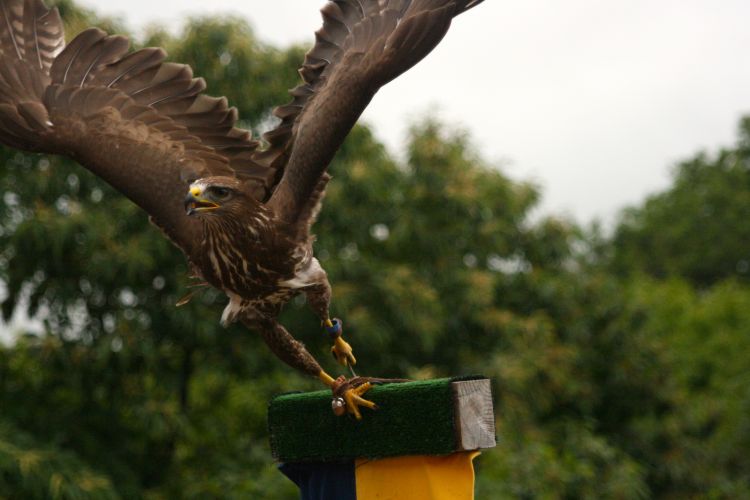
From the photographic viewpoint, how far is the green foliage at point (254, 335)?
7992 mm

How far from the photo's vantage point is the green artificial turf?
2852 mm

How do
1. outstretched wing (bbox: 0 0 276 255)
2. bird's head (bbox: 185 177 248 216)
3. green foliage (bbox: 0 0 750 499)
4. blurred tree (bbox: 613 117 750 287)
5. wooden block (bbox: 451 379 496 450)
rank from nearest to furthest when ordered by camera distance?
1. wooden block (bbox: 451 379 496 450)
2. bird's head (bbox: 185 177 248 216)
3. outstretched wing (bbox: 0 0 276 255)
4. green foliage (bbox: 0 0 750 499)
5. blurred tree (bbox: 613 117 750 287)

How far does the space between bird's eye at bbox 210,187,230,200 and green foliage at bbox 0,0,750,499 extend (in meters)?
4.72

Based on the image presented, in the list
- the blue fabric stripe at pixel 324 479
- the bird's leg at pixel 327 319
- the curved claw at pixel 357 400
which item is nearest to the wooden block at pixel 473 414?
the curved claw at pixel 357 400

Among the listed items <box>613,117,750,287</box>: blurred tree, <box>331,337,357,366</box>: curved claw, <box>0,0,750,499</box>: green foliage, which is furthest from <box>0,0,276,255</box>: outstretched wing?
<box>613,117,750,287</box>: blurred tree

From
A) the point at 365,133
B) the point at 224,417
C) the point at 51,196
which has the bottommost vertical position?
the point at 224,417

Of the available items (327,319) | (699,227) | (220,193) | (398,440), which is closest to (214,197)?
(220,193)

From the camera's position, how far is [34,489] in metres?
7.15

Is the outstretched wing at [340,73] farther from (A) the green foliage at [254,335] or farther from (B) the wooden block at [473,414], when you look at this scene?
(A) the green foliage at [254,335]

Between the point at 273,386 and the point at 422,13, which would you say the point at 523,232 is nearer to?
the point at 273,386

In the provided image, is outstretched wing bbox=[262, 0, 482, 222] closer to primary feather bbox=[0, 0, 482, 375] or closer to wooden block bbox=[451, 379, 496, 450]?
primary feather bbox=[0, 0, 482, 375]

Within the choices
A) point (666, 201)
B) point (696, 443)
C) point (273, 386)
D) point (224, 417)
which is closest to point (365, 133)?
point (273, 386)

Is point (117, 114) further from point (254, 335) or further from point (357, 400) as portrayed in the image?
point (254, 335)

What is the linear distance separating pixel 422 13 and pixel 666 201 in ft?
103
